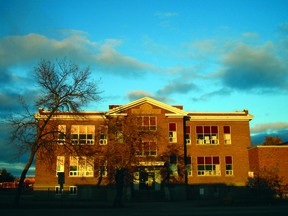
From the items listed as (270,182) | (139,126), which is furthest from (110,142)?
(270,182)

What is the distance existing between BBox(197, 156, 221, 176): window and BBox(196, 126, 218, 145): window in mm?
2211

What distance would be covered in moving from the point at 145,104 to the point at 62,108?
16.3 metres

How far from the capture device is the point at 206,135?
160 ft

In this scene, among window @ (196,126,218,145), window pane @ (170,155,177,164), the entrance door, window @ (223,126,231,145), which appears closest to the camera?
the entrance door

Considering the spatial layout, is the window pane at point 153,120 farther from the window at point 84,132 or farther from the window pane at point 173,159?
the window at point 84,132

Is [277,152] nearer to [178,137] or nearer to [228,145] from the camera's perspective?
[228,145]

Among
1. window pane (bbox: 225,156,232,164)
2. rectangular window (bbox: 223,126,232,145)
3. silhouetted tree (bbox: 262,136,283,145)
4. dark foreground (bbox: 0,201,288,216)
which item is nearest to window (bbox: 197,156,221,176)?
window pane (bbox: 225,156,232,164)

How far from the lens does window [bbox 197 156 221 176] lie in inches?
1875

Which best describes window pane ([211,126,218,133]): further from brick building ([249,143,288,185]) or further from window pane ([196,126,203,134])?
brick building ([249,143,288,185])

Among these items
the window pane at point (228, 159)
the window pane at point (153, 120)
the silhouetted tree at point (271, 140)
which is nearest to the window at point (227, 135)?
the window pane at point (228, 159)

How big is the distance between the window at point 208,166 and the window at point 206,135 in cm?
221

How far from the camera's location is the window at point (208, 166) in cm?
4762

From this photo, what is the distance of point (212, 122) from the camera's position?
4912cm

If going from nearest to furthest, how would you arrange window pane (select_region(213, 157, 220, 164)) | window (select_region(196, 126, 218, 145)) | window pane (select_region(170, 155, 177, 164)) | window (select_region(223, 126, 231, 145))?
window pane (select_region(170, 155, 177, 164)), window pane (select_region(213, 157, 220, 164)), window (select_region(196, 126, 218, 145)), window (select_region(223, 126, 231, 145))
